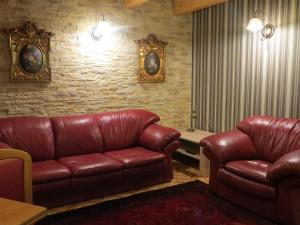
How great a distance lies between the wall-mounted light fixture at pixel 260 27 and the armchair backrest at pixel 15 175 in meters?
3.00

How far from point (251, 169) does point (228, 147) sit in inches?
16.0

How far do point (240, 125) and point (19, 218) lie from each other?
114 inches

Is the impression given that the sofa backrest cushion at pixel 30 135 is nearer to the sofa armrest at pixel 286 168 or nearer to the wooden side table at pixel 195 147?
the wooden side table at pixel 195 147

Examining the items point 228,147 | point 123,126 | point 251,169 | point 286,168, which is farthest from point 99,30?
point 286,168

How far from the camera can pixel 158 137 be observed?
3832 millimetres

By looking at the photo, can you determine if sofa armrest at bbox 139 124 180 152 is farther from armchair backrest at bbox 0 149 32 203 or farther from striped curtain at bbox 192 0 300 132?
armchair backrest at bbox 0 149 32 203

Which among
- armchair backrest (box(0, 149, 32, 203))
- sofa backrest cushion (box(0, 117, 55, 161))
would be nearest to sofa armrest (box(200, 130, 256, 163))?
sofa backrest cushion (box(0, 117, 55, 161))

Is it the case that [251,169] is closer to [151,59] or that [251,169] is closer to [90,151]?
[90,151]

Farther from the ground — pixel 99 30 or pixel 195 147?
pixel 99 30

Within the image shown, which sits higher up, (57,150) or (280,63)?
(280,63)

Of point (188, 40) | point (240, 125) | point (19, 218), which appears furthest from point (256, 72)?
point (19, 218)

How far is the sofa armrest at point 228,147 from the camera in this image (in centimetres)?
329

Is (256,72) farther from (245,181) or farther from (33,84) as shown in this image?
(33,84)

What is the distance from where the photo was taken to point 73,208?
10.3 feet
